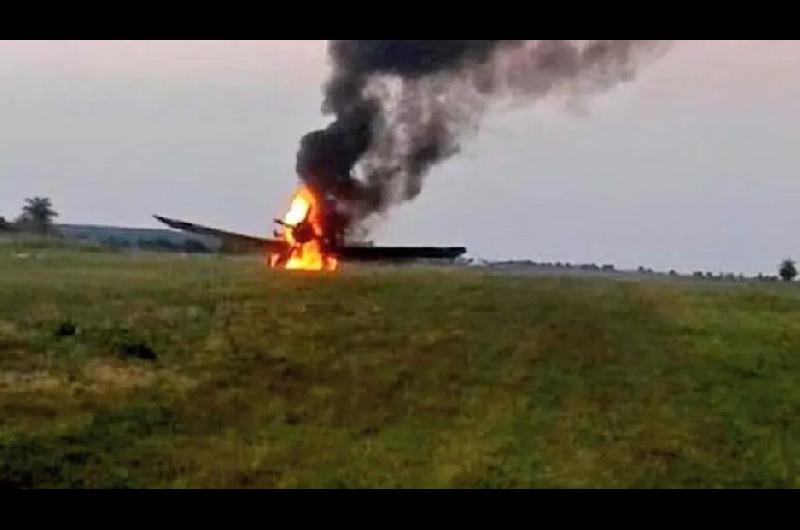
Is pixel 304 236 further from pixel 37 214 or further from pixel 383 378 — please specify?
pixel 37 214

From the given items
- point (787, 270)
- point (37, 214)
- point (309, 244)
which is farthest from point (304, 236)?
point (787, 270)

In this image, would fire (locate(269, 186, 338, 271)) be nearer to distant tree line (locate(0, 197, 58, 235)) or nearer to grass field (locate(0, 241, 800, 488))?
grass field (locate(0, 241, 800, 488))

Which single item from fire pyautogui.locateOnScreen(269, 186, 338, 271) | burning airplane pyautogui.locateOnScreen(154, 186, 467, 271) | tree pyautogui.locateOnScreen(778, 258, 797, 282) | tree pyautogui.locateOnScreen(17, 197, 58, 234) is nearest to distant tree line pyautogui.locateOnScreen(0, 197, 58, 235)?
tree pyautogui.locateOnScreen(17, 197, 58, 234)

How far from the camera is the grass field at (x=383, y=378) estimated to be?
3.29 metres

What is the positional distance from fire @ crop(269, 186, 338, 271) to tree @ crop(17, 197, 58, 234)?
632 millimetres

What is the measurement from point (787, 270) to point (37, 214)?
212cm

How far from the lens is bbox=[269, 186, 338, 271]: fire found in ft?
11.4

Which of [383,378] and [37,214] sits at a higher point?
[37,214]

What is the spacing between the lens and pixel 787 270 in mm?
3412
